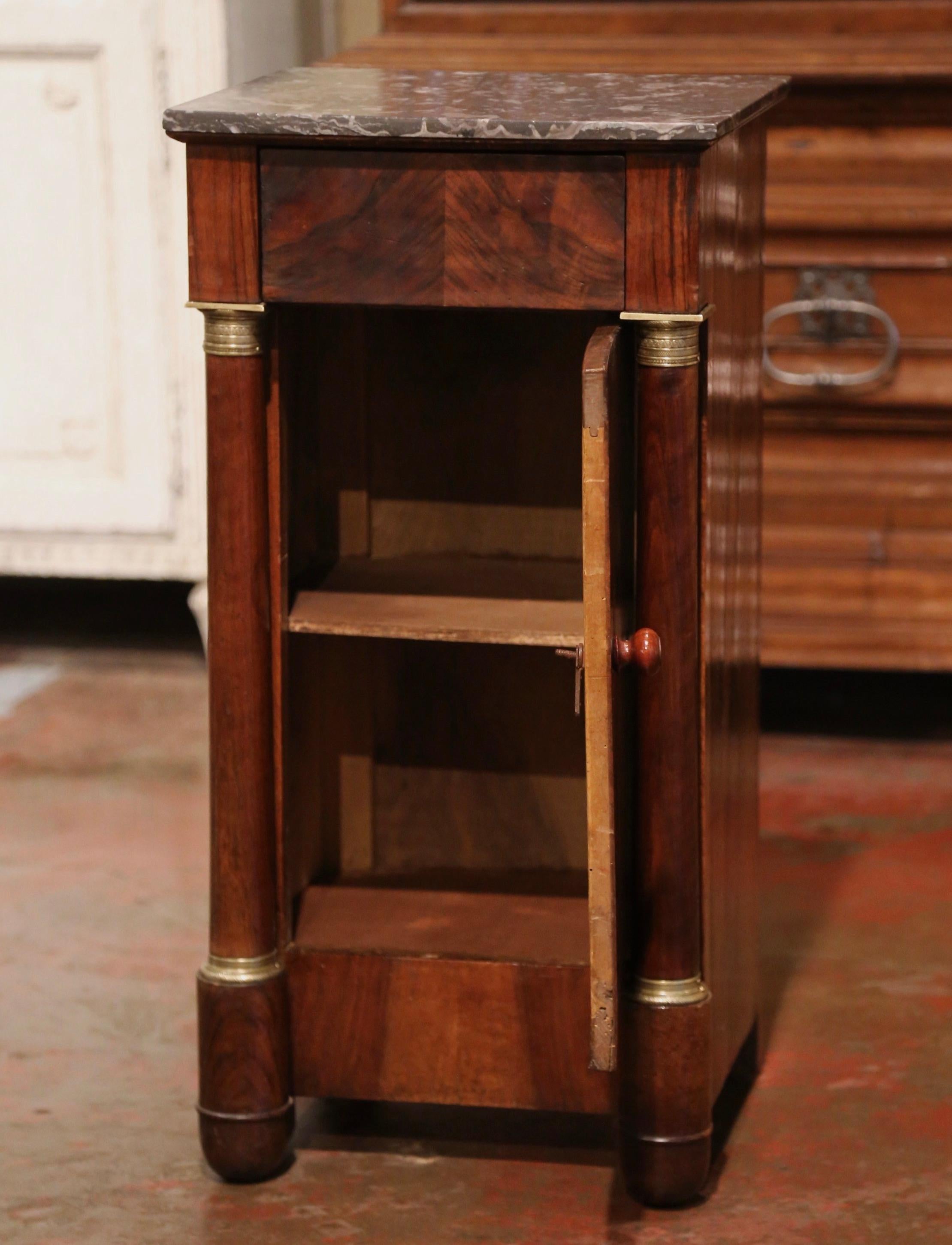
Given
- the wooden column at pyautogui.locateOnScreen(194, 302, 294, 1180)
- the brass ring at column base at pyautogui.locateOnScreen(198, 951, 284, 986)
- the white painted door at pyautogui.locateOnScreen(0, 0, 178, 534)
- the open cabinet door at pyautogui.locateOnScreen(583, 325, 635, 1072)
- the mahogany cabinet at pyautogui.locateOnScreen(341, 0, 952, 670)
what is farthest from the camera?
the white painted door at pyautogui.locateOnScreen(0, 0, 178, 534)

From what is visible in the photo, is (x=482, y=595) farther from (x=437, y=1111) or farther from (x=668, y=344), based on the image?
(x=437, y=1111)

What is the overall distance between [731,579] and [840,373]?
1350mm

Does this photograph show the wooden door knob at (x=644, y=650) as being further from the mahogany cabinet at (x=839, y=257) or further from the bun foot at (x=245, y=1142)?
the mahogany cabinet at (x=839, y=257)

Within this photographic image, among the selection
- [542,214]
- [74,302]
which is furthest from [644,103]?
[74,302]

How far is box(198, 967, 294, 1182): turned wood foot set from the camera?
1938mm

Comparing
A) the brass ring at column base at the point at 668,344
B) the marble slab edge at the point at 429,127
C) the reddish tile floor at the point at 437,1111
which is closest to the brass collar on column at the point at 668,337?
the brass ring at column base at the point at 668,344

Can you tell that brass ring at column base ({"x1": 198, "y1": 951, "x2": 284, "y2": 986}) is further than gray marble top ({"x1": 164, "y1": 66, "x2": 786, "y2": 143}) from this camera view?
Yes

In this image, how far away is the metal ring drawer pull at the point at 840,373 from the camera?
3.22m

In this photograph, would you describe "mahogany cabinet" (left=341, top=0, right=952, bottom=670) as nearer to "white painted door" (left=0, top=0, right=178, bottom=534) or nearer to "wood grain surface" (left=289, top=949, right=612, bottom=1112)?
"white painted door" (left=0, top=0, right=178, bottom=534)

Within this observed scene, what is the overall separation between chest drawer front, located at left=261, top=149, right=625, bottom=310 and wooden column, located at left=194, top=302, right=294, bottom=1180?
0.10m

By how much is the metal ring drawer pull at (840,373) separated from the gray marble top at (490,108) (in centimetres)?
118

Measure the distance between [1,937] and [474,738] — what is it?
2.80 feet

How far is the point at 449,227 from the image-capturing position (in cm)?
172

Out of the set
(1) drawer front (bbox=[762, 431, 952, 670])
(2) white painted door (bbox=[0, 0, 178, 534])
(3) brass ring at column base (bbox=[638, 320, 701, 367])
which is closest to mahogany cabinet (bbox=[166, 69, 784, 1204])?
(3) brass ring at column base (bbox=[638, 320, 701, 367])
